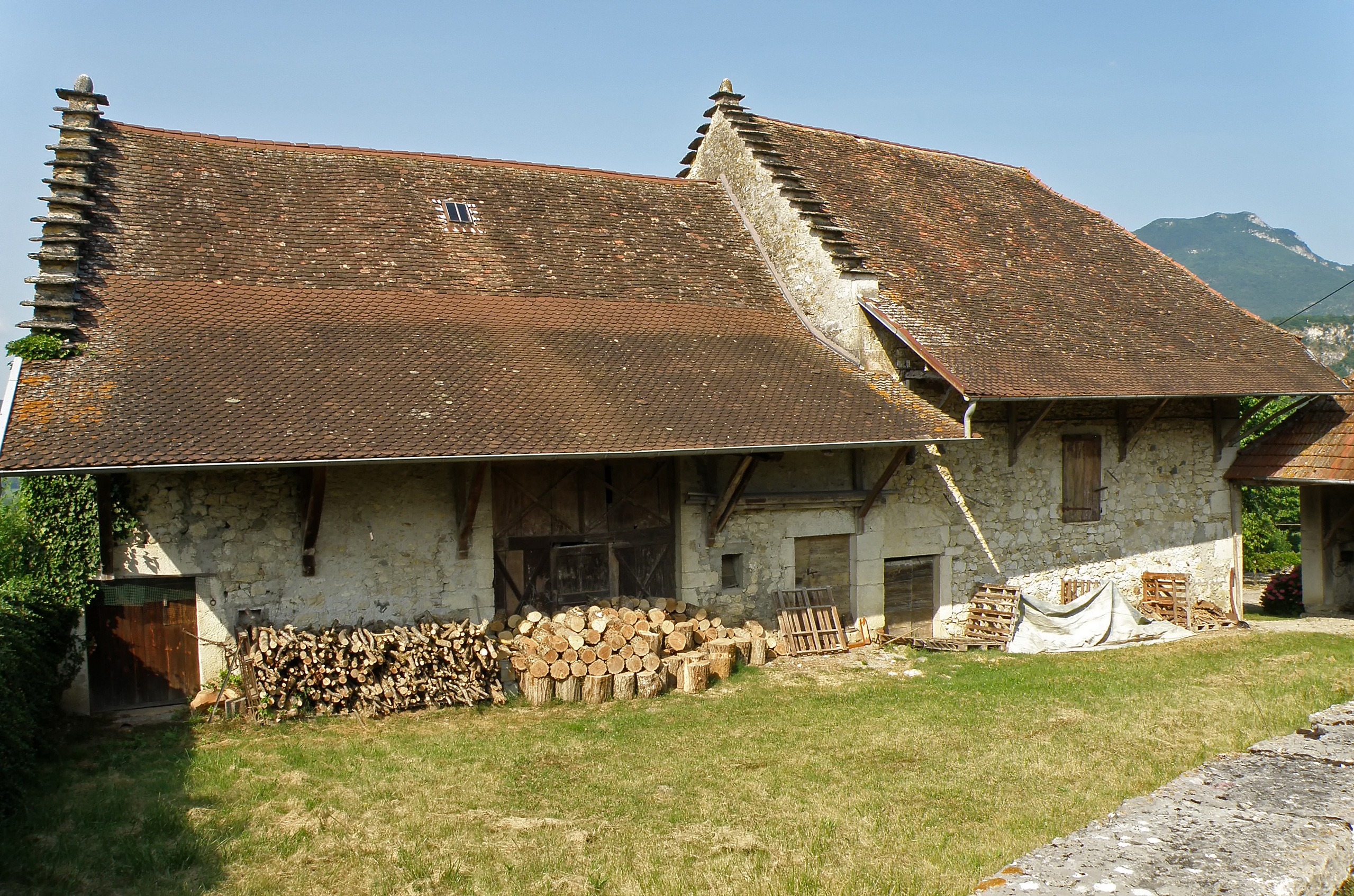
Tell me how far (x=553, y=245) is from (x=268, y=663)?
22.1 ft

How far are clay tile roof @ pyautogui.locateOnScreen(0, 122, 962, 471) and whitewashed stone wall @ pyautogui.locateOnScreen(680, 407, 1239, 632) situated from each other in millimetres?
1408

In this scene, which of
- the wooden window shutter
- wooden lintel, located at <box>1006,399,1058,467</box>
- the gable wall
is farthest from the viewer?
the wooden window shutter

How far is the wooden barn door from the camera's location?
11.5m

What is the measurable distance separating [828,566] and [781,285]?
13.8ft

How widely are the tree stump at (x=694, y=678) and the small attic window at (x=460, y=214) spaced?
21.4ft

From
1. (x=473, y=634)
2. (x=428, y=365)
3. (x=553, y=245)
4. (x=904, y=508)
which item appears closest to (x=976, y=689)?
(x=904, y=508)

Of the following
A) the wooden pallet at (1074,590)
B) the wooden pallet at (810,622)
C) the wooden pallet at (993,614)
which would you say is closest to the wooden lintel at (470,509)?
the wooden pallet at (810,622)

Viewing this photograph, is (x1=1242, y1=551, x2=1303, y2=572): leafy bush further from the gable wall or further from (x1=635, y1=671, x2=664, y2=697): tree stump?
(x1=635, y1=671, x2=664, y2=697): tree stump

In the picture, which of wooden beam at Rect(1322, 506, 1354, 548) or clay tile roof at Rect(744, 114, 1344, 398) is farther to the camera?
wooden beam at Rect(1322, 506, 1354, 548)

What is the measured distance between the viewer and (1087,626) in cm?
1412

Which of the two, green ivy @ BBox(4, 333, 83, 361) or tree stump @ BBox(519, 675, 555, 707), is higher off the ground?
green ivy @ BBox(4, 333, 83, 361)

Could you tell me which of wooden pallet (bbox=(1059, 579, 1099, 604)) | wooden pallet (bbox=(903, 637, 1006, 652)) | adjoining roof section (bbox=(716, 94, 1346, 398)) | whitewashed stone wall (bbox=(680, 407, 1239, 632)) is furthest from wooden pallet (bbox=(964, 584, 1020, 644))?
adjoining roof section (bbox=(716, 94, 1346, 398))

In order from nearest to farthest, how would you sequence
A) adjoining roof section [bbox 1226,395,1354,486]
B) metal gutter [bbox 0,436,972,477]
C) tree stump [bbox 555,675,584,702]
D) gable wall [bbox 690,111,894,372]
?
metal gutter [bbox 0,436,972,477] < tree stump [bbox 555,675,584,702] < gable wall [bbox 690,111,894,372] < adjoining roof section [bbox 1226,395,1354,486]

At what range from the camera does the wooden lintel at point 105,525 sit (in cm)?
970
